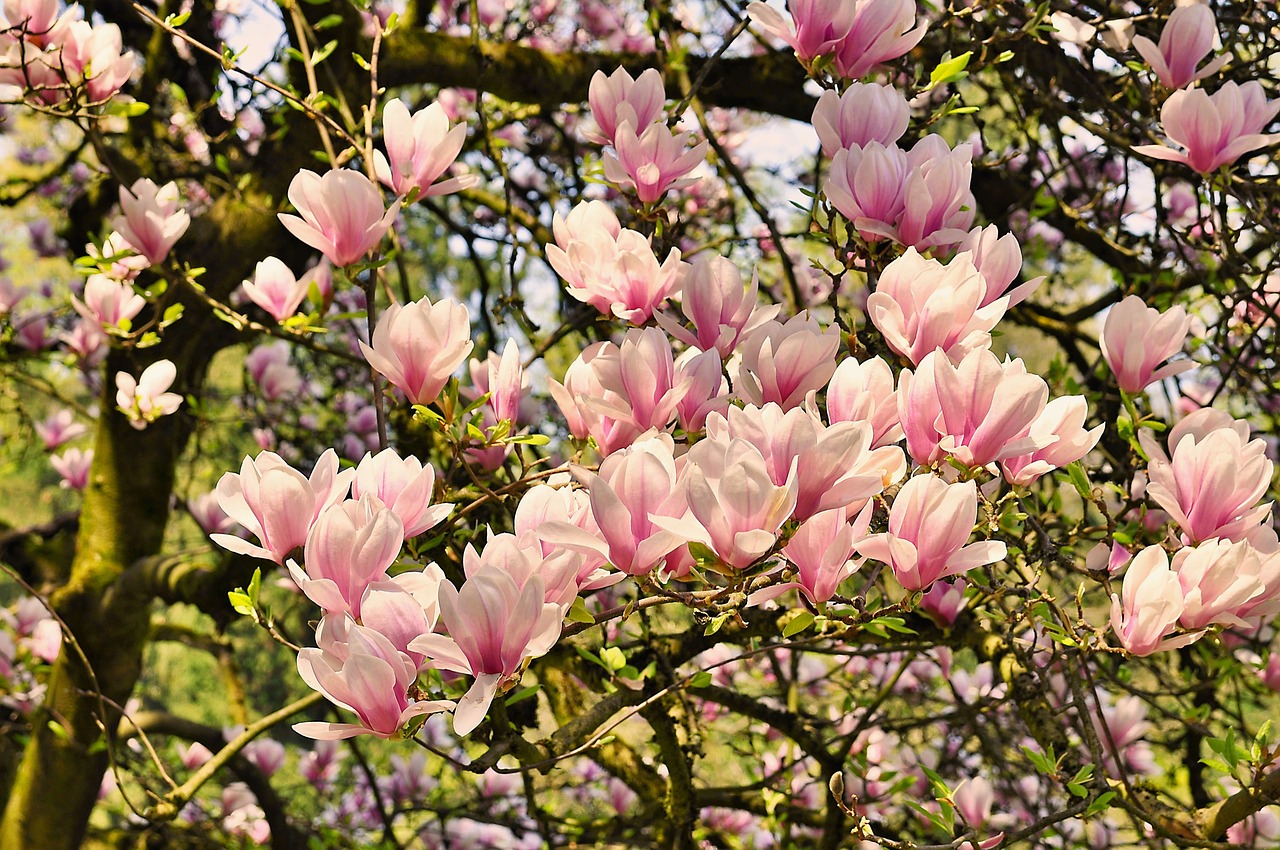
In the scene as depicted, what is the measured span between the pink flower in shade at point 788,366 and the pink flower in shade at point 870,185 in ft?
0.42

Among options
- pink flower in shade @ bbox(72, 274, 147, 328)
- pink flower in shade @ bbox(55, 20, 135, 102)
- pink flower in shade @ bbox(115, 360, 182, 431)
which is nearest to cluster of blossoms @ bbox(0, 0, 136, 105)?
pink flower in shade @ bbox(55, 20, 135, 102)

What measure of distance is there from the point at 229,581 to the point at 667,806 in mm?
1135

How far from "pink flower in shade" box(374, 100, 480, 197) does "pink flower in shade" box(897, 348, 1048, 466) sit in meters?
0.56

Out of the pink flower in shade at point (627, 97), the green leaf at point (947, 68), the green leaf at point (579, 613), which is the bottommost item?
the green leaf at point (579, 613)

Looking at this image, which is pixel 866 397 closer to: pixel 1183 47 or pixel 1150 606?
pixel 1150 606

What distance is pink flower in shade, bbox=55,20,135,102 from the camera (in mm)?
1480

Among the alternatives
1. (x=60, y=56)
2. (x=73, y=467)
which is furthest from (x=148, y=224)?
(x=73, y=467)

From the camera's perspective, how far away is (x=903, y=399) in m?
0.83

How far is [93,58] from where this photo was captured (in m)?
1.49

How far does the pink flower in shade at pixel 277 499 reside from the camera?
81cm

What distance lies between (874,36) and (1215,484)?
585 millimetres

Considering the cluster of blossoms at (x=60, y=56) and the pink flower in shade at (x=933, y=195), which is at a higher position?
the cluster of blossoms at (x=60, y=56)

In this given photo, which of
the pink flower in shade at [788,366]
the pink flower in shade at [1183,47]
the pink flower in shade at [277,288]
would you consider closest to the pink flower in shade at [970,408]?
the pink flower in shade at [788,366]

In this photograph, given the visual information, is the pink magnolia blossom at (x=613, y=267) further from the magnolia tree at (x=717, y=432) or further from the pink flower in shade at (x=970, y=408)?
the pink flower in shade at (x=970, y=408)
